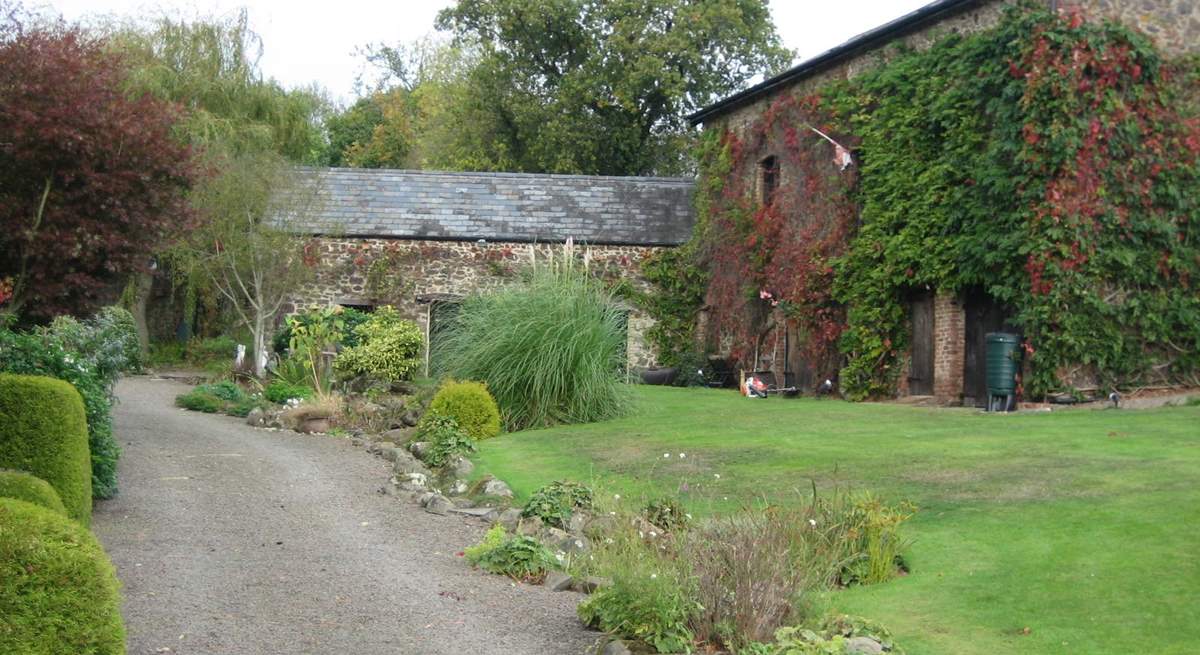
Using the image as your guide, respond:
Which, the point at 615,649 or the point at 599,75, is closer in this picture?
the point at 615,649

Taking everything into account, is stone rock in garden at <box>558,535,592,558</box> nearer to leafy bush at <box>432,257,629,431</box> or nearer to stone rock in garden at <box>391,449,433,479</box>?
Answer: stone rock in garden at <box>391,449,433,479</box>

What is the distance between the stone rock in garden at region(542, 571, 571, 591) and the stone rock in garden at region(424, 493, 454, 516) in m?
2.86

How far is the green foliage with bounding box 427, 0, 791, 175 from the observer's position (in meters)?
36.7

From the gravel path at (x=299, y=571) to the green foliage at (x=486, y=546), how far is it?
0.09 meters

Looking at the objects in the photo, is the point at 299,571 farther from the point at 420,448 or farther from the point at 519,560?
the point at 420,448

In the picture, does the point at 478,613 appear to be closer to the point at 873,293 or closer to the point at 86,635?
the point at 86,635


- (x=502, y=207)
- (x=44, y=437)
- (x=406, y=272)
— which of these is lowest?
(x=44, y=437)

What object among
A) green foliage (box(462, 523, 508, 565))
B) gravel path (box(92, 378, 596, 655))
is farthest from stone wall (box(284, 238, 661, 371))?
green foliage (box(462, 523, 508, 565))

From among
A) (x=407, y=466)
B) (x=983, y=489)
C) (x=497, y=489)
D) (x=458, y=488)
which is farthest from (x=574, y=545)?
(x=407, y=466)

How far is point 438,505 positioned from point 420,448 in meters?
3.65

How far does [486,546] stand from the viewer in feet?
31.4

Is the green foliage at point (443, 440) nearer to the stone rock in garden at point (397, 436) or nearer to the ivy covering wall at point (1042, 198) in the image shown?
the stone rock in garden at point (397, 436)

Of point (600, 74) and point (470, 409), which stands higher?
point (600, 74)

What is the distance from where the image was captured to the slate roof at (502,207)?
2817 centimetres
